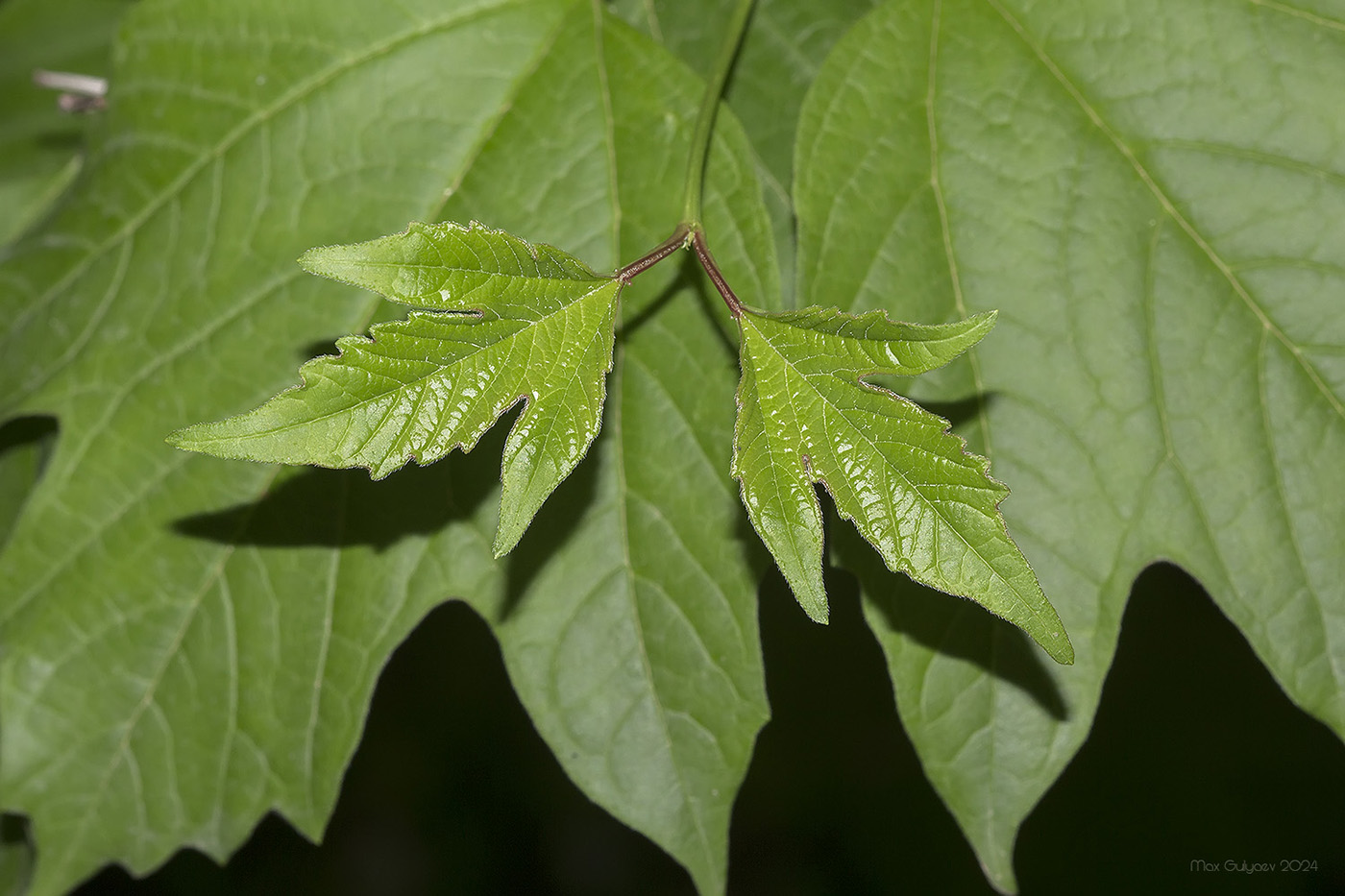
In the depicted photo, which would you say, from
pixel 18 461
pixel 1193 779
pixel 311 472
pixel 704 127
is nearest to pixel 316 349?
pixel 311 472

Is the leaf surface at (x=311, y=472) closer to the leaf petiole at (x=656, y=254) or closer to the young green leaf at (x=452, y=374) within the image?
the leaf petiole at (x=656, y=254)

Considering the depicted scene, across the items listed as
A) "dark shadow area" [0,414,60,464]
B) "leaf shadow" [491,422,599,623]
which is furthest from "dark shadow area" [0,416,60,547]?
"leaf shadow" [491,422,599,623]

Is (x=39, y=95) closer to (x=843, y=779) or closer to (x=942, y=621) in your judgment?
(x=942, y=621)

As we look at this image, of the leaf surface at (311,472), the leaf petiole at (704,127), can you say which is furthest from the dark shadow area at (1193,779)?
the leaf petiole at (704,127)

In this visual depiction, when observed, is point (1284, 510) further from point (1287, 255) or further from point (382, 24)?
point (382, 24)

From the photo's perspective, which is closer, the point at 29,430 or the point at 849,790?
the point at 29,430

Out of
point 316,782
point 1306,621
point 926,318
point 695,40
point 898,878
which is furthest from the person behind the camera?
point 898,878

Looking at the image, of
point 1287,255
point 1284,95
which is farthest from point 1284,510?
point 1284,95
